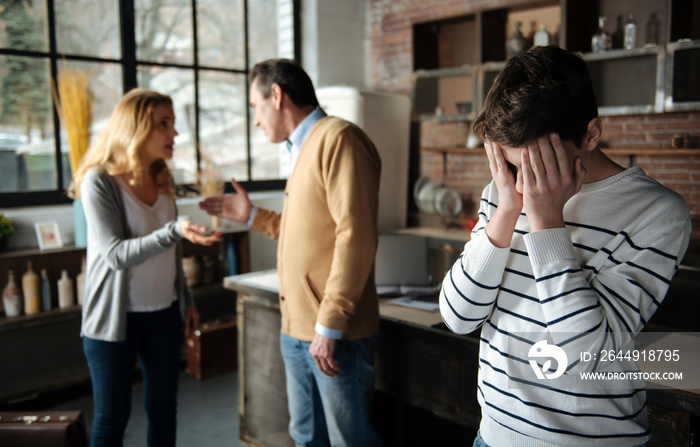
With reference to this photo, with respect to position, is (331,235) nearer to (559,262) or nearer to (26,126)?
(559,262)

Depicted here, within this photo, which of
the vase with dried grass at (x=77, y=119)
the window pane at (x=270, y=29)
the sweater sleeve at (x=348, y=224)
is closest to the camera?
the sweater sleeve at (x=348, y=224)

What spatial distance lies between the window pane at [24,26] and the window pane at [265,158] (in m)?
1.97

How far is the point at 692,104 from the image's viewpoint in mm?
4008

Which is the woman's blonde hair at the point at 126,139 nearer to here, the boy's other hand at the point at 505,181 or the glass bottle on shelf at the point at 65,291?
the boy's other hand at the point at 505,181

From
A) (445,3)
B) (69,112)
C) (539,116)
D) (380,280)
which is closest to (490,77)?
(445,3)

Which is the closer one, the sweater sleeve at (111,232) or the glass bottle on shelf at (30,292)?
the sweater sleeve at (111,232)

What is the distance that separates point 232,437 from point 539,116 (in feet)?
9.44

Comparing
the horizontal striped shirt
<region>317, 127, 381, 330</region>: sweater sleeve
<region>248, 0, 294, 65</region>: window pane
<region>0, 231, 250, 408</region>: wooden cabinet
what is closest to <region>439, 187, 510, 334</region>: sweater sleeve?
the horizontal striped shirt

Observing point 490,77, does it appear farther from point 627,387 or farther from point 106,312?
point 627,387

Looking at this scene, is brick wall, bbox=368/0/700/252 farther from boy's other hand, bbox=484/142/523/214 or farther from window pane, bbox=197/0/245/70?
boy's other hand, bbox=484/142/523/214

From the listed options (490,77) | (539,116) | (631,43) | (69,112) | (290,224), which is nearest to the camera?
(539,116)

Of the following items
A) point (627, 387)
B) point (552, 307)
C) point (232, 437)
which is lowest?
point (232, 437)

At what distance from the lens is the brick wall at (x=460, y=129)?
4.35 m

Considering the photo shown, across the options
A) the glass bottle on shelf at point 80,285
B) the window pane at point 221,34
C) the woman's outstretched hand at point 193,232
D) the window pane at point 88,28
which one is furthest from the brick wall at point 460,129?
the woman's outstretched hand at point 193,232
